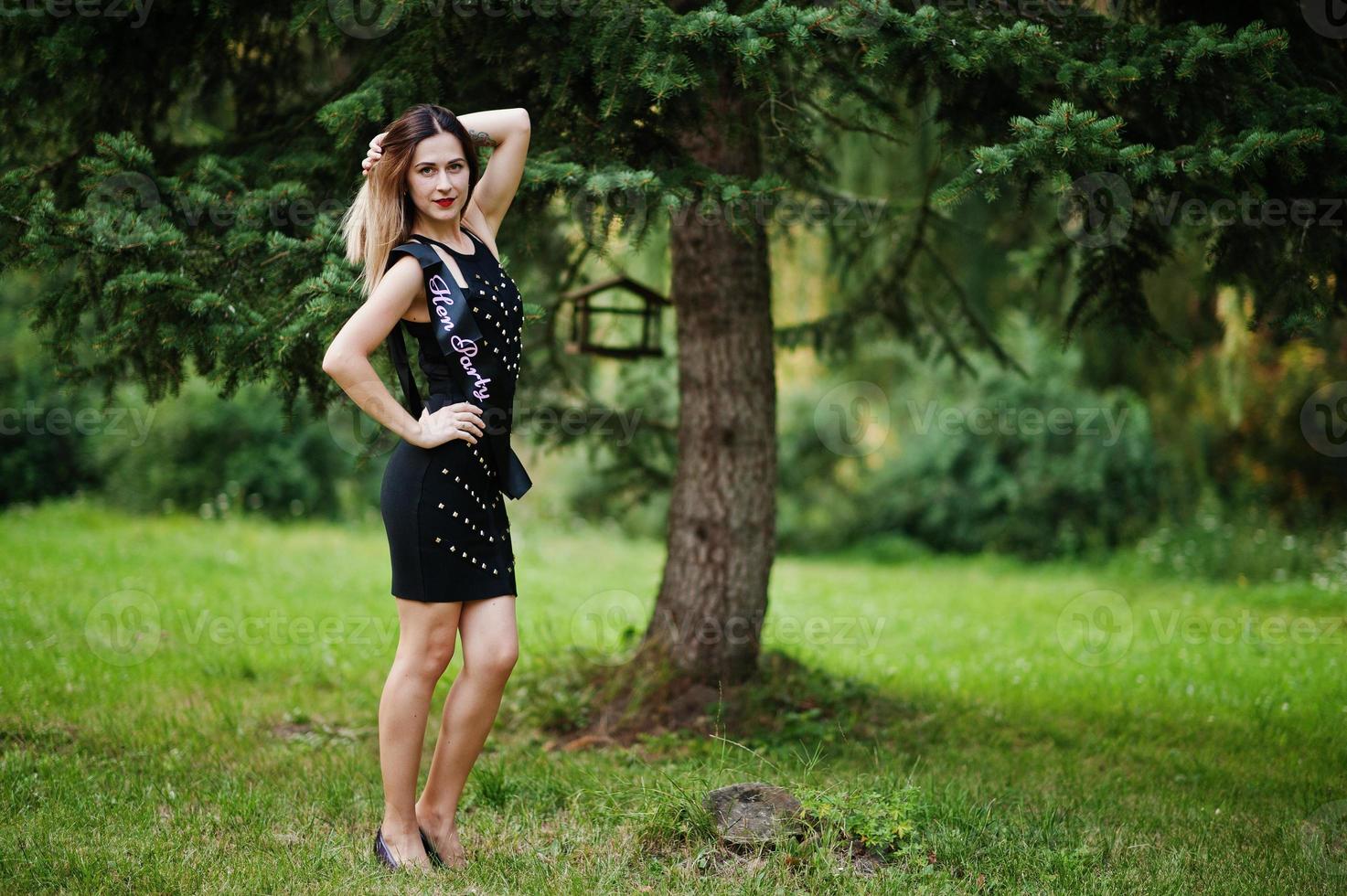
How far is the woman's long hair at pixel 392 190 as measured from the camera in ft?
10.1

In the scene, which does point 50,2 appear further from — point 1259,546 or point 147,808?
point 1259,546

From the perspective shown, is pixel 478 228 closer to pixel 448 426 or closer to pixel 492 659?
pixel 448 426

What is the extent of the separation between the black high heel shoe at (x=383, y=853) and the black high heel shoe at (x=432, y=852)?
4.0 inches

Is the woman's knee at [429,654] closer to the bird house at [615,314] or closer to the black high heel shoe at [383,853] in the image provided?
the black high heel shoe at [383,853]

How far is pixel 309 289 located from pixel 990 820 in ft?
9.21

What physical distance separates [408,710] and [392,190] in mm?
1522

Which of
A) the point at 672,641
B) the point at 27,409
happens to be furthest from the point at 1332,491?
the point at 27,409

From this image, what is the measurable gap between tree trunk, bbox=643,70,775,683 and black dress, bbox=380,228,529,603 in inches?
74.0

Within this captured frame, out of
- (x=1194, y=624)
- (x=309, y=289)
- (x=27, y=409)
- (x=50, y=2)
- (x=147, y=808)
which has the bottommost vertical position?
(x=1194, y=624)

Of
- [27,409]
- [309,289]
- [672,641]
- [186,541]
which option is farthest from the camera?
[27,409]

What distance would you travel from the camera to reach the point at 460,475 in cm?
309

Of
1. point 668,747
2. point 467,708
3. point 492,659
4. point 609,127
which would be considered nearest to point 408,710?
point 467,708

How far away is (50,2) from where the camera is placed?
3.82 metres

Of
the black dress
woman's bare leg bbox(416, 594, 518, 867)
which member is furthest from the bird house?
woman's bare leg bbox(416, 594, 518, 867)
